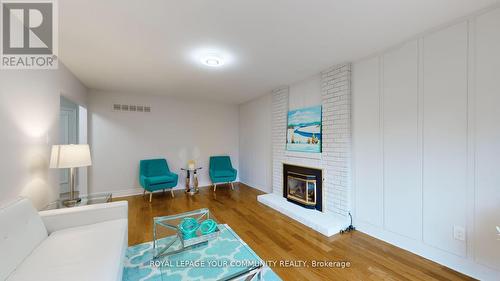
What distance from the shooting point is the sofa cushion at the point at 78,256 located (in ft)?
3.92

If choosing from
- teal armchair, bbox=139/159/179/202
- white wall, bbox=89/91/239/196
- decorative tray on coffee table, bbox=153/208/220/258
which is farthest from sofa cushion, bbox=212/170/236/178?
decorative tray on coffee table, bbox=153/208/220/258

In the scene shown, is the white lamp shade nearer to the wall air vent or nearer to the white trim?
the wall air vent

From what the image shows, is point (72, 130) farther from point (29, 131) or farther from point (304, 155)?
point (304, 155)

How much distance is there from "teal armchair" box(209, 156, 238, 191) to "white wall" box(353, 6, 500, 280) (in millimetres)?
2948

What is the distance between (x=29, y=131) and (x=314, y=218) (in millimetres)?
3520

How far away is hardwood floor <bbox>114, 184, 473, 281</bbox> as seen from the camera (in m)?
1.85

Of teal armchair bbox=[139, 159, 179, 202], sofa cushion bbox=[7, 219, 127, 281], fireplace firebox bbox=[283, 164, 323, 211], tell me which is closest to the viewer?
sofa cushion bbox=[7, 219, 127, 281]

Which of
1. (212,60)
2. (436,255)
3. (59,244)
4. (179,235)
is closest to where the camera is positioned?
(59,244)

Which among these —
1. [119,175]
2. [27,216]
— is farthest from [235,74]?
[119,175]

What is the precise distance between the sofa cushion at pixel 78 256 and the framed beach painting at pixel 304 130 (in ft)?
9.24

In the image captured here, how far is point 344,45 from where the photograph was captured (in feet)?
7.62

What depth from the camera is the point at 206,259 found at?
1685 millimetres

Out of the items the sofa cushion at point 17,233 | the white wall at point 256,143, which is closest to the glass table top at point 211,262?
the sofa cushion at point 17,233

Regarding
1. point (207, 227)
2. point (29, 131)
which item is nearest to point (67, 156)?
point (29, 131)
